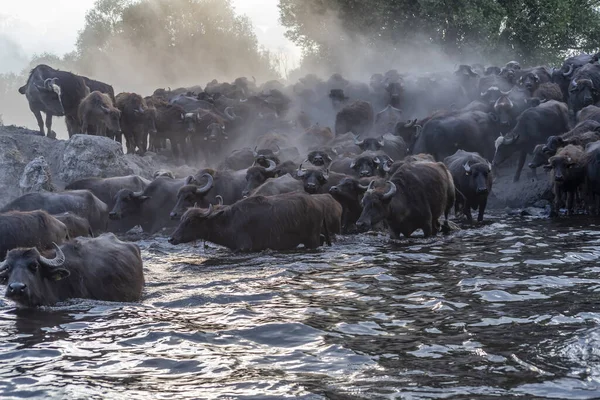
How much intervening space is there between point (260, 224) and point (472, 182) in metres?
5.82

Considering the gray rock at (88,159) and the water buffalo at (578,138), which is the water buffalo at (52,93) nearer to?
the gray rock at (88,159)

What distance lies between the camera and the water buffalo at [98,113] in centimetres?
2333

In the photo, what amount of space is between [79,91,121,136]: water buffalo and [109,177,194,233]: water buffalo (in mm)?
6045

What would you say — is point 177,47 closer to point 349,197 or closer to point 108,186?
point 108,186

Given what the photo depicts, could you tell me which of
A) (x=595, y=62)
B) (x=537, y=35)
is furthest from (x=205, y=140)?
(x=537, y=35)

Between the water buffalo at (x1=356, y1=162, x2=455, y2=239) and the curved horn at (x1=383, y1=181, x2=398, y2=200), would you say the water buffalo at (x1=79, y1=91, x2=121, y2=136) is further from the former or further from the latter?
the curved horn at (x1=383, y1=181, x2=398, y2=200)

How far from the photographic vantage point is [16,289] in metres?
8.56

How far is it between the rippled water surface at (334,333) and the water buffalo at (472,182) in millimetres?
5081

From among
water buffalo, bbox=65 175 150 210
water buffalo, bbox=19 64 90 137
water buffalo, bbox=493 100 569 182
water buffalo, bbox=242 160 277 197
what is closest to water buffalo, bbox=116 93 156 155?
water buffalo, bbox=19 64 90 137

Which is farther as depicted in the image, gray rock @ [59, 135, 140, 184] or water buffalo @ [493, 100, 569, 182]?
water buffalo @ [493, 100, 569, 182]

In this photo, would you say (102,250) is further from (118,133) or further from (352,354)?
(118,133)

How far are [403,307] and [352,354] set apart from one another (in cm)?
194

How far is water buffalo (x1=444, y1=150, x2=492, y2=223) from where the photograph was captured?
17.2 metres

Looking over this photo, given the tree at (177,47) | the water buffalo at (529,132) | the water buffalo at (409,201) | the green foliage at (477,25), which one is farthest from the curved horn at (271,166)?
the tree at (177,47)
